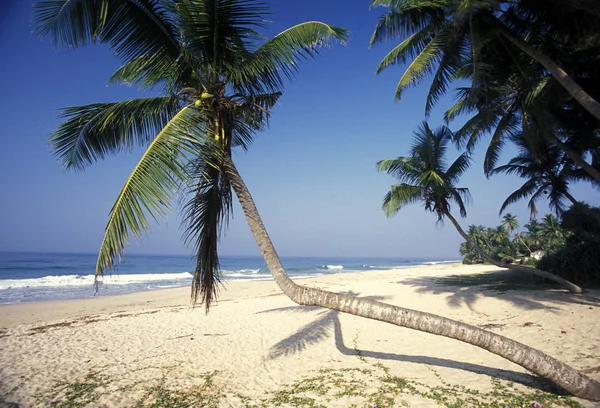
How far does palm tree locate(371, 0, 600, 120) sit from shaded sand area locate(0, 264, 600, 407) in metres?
4.74

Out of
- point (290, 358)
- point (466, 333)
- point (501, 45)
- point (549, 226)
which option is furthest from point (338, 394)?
point (549, 226)

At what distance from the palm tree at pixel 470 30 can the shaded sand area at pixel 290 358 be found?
4.74 m

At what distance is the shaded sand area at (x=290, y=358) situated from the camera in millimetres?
3990

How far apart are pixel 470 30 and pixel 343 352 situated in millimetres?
6685

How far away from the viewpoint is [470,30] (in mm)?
5742

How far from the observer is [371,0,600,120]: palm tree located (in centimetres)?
557

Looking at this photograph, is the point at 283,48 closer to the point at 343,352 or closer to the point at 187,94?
the point at 187,94

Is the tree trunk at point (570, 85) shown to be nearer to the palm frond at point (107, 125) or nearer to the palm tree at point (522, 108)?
the palm tree at point (522, 108)

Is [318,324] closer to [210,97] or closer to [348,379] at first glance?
[348,379]

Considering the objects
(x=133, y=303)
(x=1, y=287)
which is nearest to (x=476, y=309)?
(x=133, y=303)

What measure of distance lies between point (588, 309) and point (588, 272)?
460 centimetres

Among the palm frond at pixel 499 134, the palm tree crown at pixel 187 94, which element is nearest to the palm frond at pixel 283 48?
the palm tree crown at pixel 187 94

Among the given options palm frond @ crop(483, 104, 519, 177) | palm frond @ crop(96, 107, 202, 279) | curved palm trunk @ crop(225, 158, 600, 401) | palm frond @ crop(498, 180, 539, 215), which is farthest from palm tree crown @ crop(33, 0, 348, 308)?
palm frond @ crop(498, 180, 539, 215)

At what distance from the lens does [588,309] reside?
731 cm
